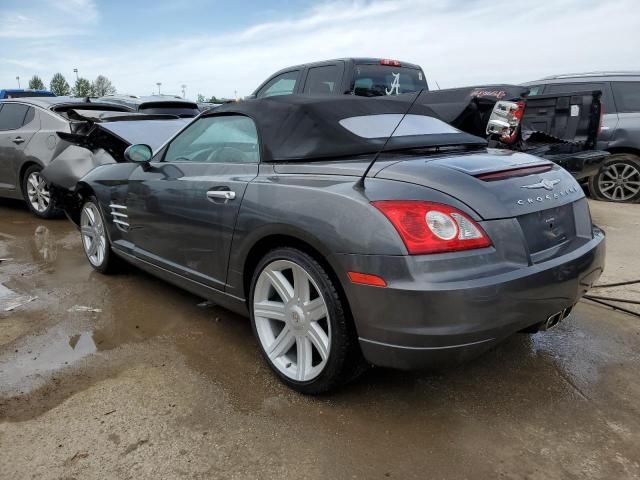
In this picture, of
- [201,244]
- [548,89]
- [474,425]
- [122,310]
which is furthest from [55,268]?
[548,89]

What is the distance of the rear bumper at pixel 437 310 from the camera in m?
2.11

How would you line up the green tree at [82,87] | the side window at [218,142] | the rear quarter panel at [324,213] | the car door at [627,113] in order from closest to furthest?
1. the rear quarter panel at [324,213]
2. the side window at [218,142]
3. the car door at [627,113]
4. the green tree at [82,87]

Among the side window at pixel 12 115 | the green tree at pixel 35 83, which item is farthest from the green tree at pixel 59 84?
the side window at pixel 12 115

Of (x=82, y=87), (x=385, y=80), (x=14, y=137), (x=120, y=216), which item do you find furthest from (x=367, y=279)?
(x=82, y=87)

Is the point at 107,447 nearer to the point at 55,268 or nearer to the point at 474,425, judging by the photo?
the point at 474,425

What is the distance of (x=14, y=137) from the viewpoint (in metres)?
7.15

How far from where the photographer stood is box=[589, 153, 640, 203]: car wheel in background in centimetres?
763

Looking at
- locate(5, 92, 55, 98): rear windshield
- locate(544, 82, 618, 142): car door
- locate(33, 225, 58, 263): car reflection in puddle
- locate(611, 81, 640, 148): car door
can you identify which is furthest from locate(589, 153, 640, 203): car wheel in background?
locate(5, 92, 55, 98): rear windshield

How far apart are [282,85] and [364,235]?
18.3 feet

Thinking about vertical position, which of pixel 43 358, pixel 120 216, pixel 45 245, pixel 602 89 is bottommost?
pixel 45 245

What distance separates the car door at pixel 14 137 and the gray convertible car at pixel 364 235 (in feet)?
14.9

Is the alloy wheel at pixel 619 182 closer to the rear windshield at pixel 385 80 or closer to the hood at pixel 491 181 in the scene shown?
the rear windshield at pixel 385 80

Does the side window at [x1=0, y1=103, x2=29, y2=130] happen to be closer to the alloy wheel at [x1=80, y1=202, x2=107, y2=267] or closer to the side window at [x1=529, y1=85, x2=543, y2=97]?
the alloy wheel at [x1=80, y1=202, x2=107, y2=267]

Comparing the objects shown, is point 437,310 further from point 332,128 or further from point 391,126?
point 391,126
